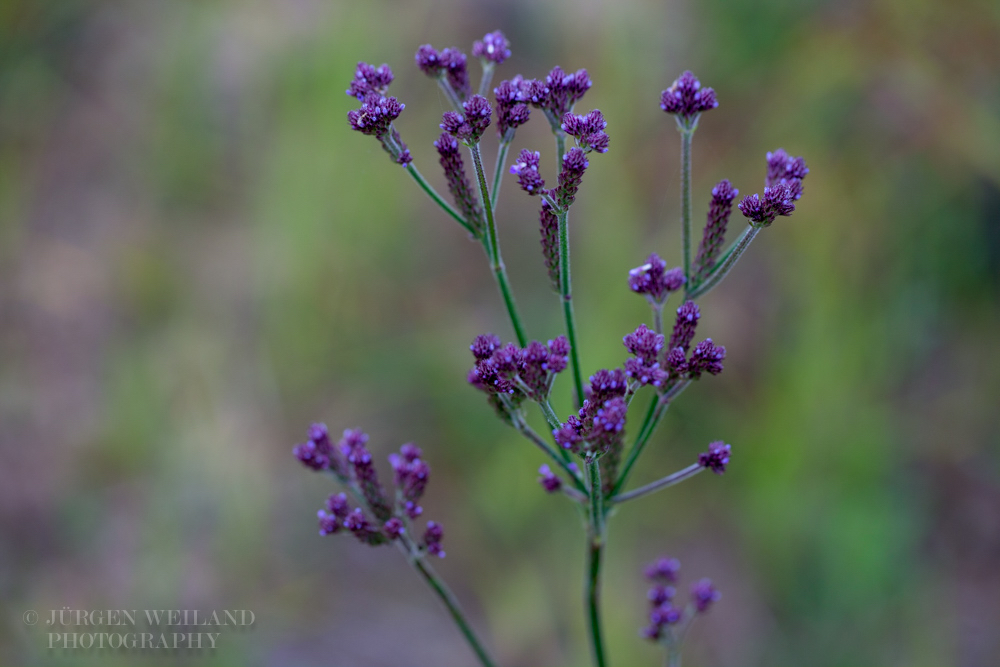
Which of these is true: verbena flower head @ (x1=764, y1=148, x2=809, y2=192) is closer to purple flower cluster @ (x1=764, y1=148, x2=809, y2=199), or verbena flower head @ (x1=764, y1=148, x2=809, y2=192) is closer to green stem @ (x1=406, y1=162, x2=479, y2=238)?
purple flower cluster @ (x1=764, y1=148, x2=809, y2=199)

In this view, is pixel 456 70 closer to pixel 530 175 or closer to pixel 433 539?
pixel 530 175

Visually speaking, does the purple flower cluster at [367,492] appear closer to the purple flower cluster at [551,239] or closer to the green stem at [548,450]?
the green stem at [548,450]

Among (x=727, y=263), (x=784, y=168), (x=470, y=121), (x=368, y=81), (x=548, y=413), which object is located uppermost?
(x=368, y=81)

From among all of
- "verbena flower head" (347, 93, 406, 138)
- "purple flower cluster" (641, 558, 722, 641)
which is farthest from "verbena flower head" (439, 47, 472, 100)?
"purple flower cluster" (641, 558, 722, 641)

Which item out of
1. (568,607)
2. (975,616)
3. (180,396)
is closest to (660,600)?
(568,607)

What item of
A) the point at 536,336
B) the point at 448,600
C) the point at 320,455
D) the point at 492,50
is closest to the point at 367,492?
the point at 320,455

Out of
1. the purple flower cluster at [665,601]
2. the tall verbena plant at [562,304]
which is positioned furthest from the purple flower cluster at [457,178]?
the purple flower cluster at [665,601]
